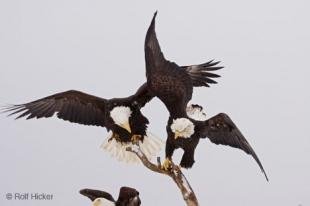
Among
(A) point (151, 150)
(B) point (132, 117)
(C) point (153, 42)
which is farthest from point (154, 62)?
(A) point (151, 150)

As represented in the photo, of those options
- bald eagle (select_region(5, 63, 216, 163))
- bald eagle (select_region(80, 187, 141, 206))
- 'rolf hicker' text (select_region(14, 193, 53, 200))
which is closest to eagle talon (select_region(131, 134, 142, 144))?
bald eagle (select_region(5, 63, 216, 163))

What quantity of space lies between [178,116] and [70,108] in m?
0.40

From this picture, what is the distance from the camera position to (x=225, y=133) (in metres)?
1.71

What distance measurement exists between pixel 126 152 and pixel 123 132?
0.37 feet

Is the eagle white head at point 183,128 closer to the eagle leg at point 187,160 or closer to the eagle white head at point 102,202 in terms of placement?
the eagle leg at point 187,160

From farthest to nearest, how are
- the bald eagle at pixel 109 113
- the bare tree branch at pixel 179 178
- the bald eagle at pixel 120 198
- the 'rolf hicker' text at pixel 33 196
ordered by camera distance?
the 'rolf hicker' text at pixel 33 196
the bald eagle at pixel 109 113
the bare tree branch at pixel 179 178
the bald eagle at pixel 120 198

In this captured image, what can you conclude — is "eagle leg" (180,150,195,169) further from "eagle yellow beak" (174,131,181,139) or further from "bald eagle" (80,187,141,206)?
"bald eagle" (80,187,141,206)

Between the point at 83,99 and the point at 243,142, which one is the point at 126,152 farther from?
the point at 243,142

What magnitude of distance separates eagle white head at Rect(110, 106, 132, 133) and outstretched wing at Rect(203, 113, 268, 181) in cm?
25

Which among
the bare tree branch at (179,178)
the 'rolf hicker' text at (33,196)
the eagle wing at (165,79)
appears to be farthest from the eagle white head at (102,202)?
the 'rolf hicker' text at (33,196)

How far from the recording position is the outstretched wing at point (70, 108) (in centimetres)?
186

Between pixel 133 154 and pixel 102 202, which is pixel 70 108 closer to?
pixel 133 154

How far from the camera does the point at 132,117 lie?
1.80 meters

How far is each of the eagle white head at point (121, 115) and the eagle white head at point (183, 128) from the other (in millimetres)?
160
